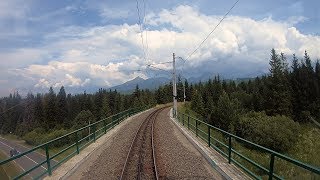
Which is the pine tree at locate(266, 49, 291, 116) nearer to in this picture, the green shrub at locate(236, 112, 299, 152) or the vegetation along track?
the green shrub at locate(236, 112, 299, 152)

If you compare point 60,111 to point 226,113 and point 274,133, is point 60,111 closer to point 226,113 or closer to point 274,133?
point 226,113

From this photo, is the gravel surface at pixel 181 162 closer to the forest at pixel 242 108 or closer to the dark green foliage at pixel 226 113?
the forest at pixel 242 108

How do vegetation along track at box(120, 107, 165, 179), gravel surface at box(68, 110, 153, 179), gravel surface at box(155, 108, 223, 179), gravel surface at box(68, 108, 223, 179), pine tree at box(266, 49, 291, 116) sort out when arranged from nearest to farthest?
gravel surface at box(155, 108, 223, 179) < gravel surface at box(68, 108, 223, 179) < vegetation along track at box(120, 107, 165, 179) < gravel surface at box(68, 110, 153, 179) < pine tree at box(266, 49, 291, 116)

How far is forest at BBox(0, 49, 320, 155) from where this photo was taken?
246 ft

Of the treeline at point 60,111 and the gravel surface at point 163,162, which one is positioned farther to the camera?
the treeline at point 60,111

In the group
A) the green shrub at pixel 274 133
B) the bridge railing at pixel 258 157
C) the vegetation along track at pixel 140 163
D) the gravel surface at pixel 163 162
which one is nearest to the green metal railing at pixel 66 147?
the gravel surface at pixel 163 162

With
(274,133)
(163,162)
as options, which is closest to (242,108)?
(274,133)

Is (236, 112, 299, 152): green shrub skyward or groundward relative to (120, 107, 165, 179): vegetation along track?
groundward

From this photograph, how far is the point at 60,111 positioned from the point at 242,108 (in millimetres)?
69881

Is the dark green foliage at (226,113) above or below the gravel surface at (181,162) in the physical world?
below

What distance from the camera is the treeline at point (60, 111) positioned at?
136m

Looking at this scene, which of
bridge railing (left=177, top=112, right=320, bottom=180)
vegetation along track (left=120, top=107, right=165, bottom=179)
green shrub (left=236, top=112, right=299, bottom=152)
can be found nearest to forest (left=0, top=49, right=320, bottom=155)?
green shrub (left=236, top=112, right=299, bottom=152)

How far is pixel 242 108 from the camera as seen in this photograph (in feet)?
369

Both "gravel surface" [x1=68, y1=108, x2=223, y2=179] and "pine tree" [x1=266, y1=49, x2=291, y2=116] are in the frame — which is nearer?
"gravel surface" [x1=68, y1=108, x2=223, y2=179]
